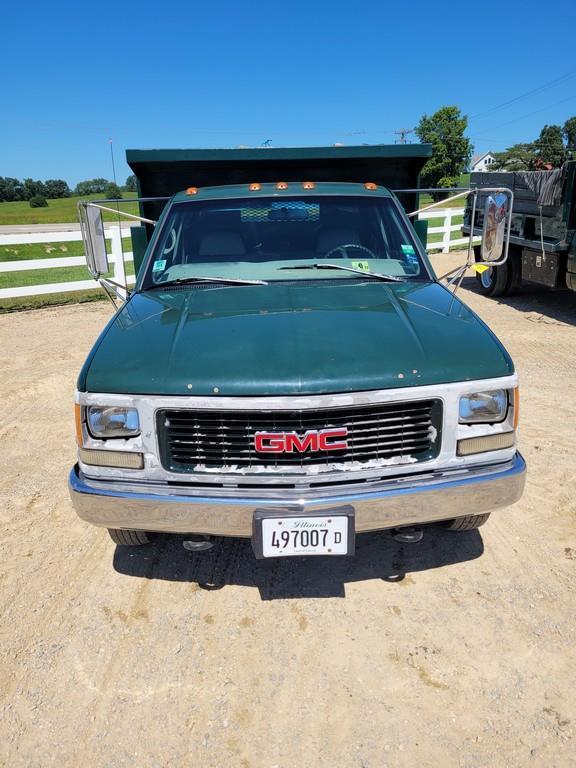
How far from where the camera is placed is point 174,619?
284 centimetres

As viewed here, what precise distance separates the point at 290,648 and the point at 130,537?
1.04 metres

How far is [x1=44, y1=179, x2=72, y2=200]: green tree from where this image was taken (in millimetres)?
81062

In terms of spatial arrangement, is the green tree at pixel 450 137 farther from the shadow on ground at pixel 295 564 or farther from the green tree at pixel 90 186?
the shadow on ground at pixel 295 564

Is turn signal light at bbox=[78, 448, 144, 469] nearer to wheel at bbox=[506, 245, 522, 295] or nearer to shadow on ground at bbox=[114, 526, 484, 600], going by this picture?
shadow on ground at bbox=[114, 526, 484, 600]

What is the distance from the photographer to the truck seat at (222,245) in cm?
390

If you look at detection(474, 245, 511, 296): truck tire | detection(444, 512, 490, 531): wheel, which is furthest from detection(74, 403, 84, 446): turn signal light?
detection(474, 245, 511, 296): truck tire

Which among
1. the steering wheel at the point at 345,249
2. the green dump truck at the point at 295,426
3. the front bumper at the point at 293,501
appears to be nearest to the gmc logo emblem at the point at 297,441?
the green dump truck at the point at 295,426

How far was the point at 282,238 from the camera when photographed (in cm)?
396

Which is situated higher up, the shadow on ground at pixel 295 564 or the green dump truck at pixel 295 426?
the green dump truck at pixel 295 426

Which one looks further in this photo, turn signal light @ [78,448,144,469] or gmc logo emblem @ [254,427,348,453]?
turn signal light @ [78,448,144,469]

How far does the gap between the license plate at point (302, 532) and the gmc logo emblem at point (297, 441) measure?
0.27m

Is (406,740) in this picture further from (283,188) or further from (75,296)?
(75,296)

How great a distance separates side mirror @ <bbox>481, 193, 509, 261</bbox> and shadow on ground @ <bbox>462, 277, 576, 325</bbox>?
5853mm

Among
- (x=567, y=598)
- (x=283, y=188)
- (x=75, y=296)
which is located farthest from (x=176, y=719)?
(x=75, y=296)
